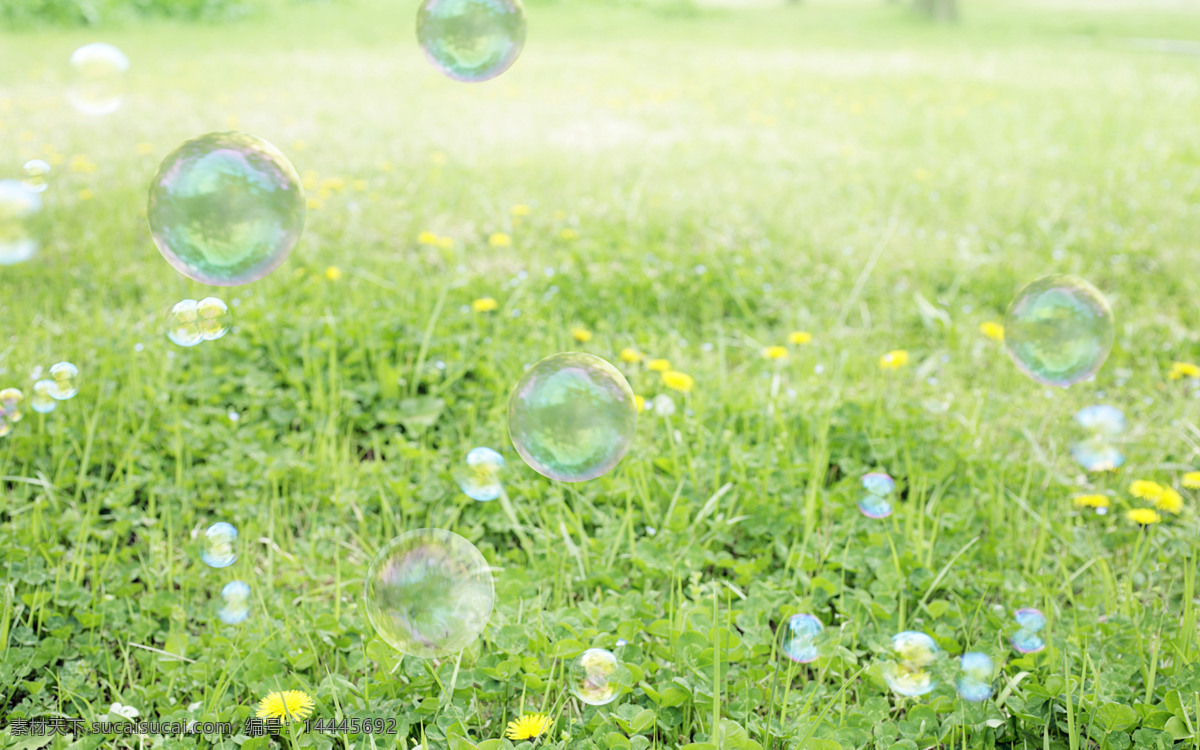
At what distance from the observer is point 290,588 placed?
2.04 m

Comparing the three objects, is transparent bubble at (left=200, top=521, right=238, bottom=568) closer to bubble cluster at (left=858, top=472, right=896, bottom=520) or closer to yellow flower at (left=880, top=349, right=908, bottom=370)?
bubble cluster at (left=858, top=472, right=896, bottom=520)

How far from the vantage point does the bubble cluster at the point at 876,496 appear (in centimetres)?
218

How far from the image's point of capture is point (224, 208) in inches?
76.4

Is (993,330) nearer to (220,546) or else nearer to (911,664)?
(911,664)

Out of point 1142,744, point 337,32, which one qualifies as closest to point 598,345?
point 1142,744

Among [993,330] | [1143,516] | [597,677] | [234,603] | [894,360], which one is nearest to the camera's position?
[597,677]

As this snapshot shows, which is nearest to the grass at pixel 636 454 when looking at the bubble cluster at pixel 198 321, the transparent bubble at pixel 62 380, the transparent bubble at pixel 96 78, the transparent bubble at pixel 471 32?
the transparent bubble at pixel 62 380

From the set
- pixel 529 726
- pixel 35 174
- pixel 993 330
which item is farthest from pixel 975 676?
pixel 35 174

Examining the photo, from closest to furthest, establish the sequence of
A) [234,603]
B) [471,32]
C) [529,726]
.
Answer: [529,726] → [234,603] → [471,32]

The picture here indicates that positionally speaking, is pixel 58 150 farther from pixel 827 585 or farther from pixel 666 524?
pixel 827 585

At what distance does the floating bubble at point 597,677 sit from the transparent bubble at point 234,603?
681mm

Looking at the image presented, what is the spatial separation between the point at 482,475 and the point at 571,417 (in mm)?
379

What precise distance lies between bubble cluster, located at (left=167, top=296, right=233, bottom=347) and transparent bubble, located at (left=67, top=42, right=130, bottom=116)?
100 cm

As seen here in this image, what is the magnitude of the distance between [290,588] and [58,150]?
14.2 feet
